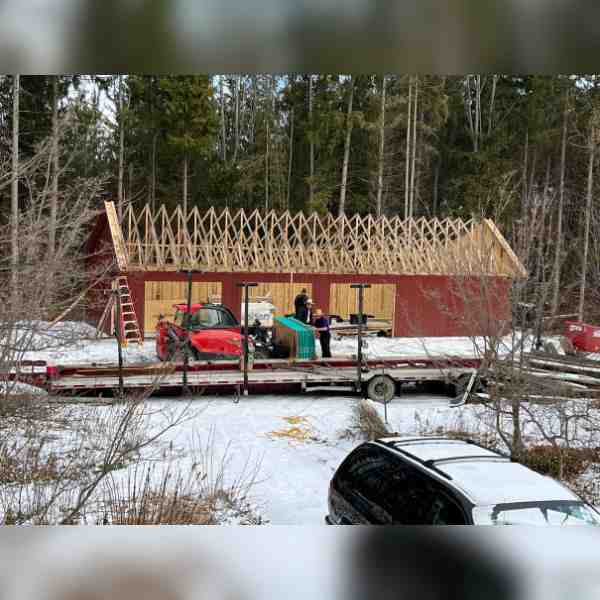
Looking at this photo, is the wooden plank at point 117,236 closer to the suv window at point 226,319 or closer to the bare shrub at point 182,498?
the suv window at point 226,319

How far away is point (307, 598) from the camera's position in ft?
2.19

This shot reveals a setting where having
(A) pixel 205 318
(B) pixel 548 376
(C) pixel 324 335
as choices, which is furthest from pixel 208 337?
(B) pixel 548 376

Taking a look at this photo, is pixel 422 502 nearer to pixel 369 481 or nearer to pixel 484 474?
pixel 484 474

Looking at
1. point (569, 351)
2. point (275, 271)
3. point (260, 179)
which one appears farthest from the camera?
point (260, 179)

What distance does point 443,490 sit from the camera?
327cm

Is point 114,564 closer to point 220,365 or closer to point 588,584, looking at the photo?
point 588,584

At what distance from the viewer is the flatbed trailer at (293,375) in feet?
26.3

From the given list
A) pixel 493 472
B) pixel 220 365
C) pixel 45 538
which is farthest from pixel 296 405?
pixel 45 538

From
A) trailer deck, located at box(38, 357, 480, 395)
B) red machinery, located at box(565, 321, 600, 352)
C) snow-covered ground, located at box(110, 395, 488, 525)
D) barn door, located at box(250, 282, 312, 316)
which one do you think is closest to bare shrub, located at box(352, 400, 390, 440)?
snow-covered ground, located at box(110, 395, 488, 525)

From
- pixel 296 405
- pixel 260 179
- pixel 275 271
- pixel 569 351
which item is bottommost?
A: pixel 296 405

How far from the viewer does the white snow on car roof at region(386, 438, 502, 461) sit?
12.2 ft

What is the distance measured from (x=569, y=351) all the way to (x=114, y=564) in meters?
9.75

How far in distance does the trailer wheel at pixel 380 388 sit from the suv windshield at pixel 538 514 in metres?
5.61
